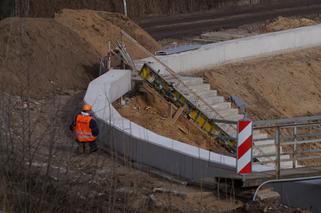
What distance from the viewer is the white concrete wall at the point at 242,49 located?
29.3m

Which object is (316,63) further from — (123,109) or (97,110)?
(97,110)

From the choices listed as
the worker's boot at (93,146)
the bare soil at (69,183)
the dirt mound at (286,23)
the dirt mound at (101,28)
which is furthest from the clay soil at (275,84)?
the bare soil at (69,183)

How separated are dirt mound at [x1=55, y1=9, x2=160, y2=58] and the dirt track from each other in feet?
15.3

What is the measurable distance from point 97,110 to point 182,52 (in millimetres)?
10880

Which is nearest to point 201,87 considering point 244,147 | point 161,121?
point 161,121

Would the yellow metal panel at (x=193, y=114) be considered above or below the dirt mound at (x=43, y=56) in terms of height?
below

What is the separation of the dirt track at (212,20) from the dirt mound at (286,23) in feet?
5.71

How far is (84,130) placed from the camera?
1755cm

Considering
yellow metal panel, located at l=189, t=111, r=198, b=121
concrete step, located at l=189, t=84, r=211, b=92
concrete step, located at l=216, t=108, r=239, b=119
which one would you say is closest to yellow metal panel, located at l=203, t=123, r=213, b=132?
yellow metal panel, located at l=189, t=111, r=198, b=121

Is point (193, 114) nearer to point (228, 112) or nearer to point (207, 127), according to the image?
point (207, 127)

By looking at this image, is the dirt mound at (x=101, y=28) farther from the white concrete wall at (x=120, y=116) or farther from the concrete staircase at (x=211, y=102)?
the white concrete wall at (x=120, y=116)

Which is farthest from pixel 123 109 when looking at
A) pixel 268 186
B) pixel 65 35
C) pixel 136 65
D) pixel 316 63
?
pixel 316 63

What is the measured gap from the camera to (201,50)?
3011 centimetres

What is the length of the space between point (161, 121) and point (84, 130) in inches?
260
